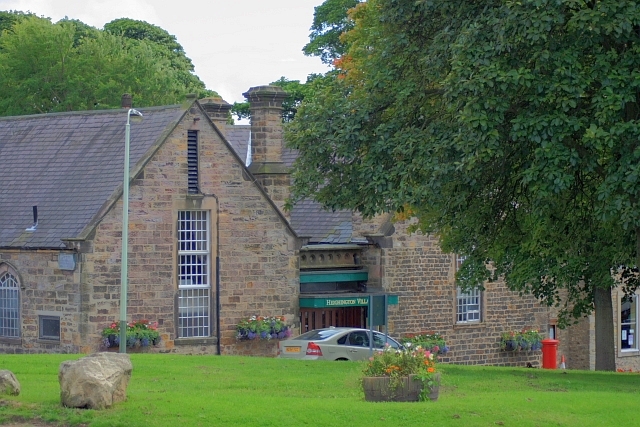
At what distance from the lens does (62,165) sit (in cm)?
3447

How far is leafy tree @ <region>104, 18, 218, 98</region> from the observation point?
237ft

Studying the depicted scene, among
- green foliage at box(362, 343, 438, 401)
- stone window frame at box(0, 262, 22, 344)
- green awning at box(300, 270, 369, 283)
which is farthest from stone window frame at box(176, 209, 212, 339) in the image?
green foliage at box(362, 343, 438, 401)

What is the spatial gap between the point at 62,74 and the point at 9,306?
2708 cm

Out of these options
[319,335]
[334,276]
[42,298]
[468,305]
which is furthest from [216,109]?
[319,335]

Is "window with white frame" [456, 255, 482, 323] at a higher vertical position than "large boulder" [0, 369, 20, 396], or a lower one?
higher

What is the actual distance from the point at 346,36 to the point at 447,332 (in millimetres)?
9851

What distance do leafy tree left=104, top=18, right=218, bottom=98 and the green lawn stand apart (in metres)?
48.4

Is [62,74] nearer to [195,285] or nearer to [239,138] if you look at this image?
[239,138]

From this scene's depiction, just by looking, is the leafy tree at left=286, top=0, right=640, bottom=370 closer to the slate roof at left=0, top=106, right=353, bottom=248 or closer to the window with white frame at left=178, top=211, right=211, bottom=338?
the window with white frame at left=178, top=211, right=211, bottom=338

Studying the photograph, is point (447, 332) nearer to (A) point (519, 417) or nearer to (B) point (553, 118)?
(B) point (553, 118)

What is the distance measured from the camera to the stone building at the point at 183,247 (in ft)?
103

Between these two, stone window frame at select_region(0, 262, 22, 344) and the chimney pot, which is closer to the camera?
stone window frame at select_region(0, 262, 22, 344)

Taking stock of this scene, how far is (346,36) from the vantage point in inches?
1483

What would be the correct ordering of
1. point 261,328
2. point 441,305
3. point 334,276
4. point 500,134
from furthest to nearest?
1. point 441,305
2. point 334,276
3. point 261,328
4. point 500,134
